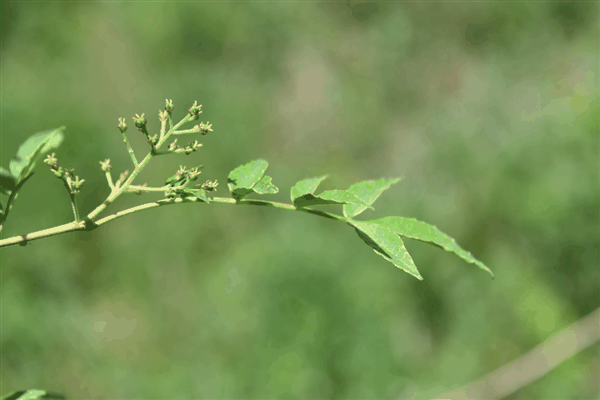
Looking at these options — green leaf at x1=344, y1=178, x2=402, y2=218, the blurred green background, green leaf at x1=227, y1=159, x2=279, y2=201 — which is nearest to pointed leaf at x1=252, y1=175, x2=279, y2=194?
green leaf at x1=227, y1=159, x2=279, y2=201

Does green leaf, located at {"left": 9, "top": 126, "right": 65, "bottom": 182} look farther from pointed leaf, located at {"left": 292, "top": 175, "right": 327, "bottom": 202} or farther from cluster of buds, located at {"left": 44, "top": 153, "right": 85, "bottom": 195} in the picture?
pointed leaf, located at {"left": 292, "top": 175, "right": 327, "bottom": 202}

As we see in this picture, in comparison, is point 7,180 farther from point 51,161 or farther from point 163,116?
point 163,116

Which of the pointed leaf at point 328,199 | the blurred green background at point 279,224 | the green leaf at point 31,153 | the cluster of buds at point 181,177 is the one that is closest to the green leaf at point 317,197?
the pointed leaf at point 328,199

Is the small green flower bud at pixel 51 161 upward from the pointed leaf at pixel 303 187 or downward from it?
upward

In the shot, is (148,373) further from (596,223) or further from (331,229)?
(596,223)

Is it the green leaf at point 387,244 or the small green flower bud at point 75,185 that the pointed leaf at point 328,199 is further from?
the small green flower bud at point 75,185

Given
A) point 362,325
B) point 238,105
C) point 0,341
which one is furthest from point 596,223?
point 0,341

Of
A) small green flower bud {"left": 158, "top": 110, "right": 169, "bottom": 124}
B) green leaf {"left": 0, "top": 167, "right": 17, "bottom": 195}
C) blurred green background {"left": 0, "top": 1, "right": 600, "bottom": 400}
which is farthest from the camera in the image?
blurred green background {"left": 0, "top": 1, "right": 600, "bottom": 400}
